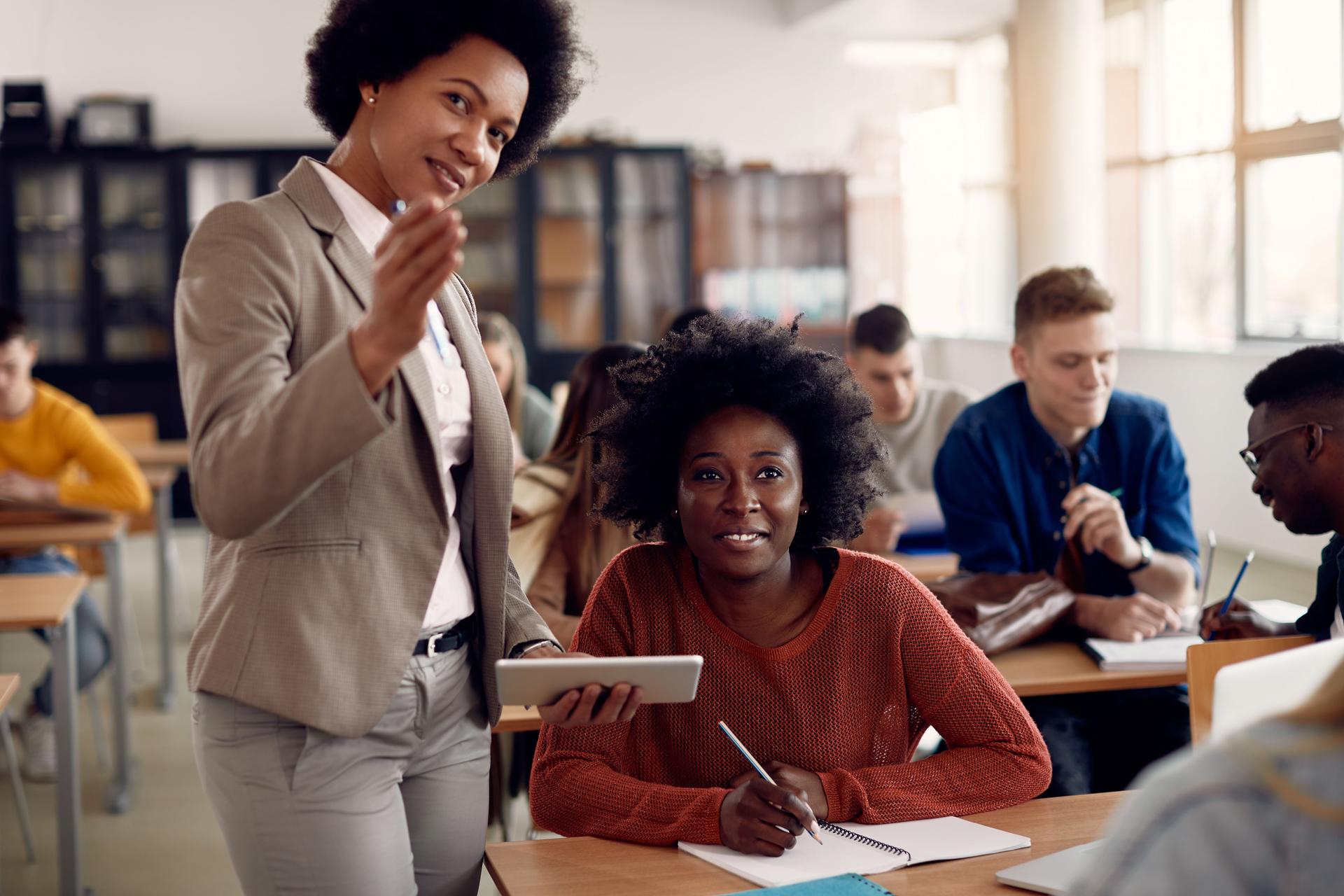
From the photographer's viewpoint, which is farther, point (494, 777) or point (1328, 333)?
point (1328, 333)

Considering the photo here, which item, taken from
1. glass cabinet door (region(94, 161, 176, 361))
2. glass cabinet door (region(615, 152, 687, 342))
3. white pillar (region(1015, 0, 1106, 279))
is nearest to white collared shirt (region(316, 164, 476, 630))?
white pillar (region(1015, 0, 1106, 279))

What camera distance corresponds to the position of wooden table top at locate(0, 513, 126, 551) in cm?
383

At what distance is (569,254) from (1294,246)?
439 cm

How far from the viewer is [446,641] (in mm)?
1462

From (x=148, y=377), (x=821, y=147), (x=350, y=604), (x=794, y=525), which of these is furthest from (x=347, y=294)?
(x=821, y=147)

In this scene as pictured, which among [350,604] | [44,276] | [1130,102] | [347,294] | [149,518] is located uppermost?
[1130,102]

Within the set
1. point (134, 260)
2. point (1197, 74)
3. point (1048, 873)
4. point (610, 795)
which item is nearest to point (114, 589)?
point (610, 795)

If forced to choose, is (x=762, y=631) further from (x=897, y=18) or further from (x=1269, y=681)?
(x=897, y=18)

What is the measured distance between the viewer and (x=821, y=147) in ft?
30.9

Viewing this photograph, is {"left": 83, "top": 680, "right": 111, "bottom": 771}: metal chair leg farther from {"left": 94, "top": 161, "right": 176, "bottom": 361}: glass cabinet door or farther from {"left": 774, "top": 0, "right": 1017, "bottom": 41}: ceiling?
{"left": 774, "top": 0, "right": 1017, "bottom": 41}: ceiling

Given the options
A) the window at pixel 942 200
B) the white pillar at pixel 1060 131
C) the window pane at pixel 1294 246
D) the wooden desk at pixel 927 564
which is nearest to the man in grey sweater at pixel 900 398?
the wooden desk at pixel 927 564

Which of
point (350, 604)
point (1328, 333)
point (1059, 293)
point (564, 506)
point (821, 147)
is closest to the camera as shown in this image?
point (350, 604)

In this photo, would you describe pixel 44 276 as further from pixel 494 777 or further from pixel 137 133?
pixel 494 777

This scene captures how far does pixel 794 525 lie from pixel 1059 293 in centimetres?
144
